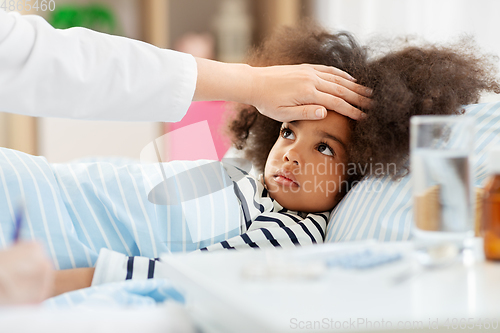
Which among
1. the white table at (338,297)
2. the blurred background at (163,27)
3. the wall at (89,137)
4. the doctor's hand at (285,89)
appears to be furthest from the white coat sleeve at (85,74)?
the wall at (89,137)

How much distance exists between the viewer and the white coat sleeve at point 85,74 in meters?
0.67

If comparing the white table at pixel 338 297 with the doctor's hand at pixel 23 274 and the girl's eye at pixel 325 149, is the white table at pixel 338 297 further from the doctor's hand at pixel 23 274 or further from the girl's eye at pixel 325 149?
the girl's eye at pixel 325 149

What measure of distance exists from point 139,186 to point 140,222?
0.08 metres

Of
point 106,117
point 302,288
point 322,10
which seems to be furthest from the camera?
point 322,10

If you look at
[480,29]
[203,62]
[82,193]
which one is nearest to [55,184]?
[82,193]

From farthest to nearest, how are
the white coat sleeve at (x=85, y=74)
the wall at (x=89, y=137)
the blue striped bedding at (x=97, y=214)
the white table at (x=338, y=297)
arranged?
the wall at (x=89, y=137) < the blue striped bedding at (x=97, y=214) < the white coat sleeve at (x=85, y=74) < the white table at (x=338, y=297)

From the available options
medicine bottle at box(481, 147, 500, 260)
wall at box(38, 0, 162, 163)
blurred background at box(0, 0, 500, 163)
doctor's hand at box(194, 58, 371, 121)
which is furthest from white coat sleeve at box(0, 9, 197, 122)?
wall at box(38, 0, 162, 163)

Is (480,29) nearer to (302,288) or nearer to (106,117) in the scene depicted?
(106,117)

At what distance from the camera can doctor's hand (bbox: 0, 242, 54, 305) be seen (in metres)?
0.35

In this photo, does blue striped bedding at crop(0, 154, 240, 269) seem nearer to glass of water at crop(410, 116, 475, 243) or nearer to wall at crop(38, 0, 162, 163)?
glass of water at crop(410, 116, 475, 243)

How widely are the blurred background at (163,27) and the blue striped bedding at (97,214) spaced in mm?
1128

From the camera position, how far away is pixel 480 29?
1.43m

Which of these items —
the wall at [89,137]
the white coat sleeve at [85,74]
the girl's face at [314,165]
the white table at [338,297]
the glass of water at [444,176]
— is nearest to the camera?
the white table at [338,297]

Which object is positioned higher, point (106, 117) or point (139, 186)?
point (106, 117)
